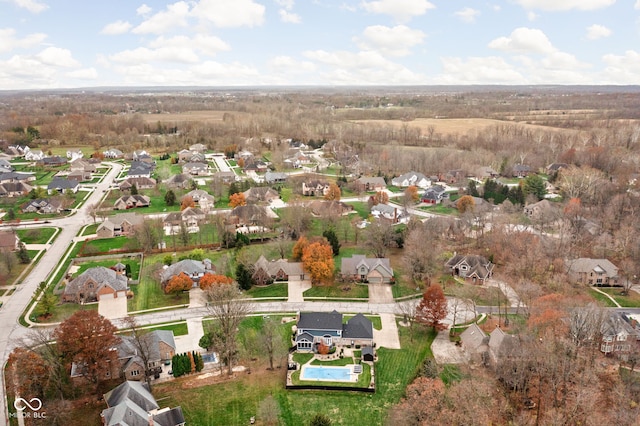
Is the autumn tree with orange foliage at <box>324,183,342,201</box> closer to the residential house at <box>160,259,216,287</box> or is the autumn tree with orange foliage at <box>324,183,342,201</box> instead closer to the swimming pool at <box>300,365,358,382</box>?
the residential house at <box>160,259,216,287</box>

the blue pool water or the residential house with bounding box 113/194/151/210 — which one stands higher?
the residential house with bounding box 113/194/151/210

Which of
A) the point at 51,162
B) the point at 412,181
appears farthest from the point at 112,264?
the point at 51,162

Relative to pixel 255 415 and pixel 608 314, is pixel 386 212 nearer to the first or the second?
pixel 608 314

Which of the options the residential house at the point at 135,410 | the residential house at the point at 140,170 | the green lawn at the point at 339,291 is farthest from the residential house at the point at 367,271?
the residential house at the point at 140,170

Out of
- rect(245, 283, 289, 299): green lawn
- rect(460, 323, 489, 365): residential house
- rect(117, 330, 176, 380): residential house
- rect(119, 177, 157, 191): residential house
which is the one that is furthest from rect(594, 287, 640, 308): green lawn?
rect(119, 177, 157, 191): residential house

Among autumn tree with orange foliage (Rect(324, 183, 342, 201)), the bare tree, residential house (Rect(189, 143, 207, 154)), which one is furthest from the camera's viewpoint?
residential house (Rect(189, 143, 207, 154))

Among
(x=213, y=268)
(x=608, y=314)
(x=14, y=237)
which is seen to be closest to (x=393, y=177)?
(x=213, y=268)

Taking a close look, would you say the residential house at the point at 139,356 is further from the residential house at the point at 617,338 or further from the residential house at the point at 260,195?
the residential house at the point at 260,195
